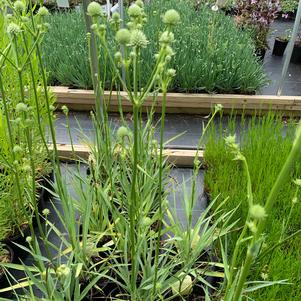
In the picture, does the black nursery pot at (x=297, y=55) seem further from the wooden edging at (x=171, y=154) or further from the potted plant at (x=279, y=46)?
the wooden edging at (x=171, y=154)

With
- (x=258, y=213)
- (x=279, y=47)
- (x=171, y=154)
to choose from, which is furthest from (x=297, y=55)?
(x=258, y=213)

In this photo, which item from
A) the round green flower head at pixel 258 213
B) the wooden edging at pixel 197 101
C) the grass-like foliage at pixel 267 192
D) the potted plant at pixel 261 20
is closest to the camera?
the round green flower head at pixel 258 213

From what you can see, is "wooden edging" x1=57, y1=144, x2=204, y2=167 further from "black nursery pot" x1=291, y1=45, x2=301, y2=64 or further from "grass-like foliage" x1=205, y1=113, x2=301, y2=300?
"black nursery pot" x1=291, y1=45, x2=301, y2=64

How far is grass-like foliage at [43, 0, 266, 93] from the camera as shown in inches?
121

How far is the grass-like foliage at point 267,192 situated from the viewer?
1353mm

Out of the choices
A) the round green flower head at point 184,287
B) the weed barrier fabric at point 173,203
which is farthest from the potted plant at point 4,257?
the round green flower head at point 184,287

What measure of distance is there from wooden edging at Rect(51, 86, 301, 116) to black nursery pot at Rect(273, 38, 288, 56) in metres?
A: 1.76

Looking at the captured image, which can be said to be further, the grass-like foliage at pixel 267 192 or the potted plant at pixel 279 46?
the potted plant at pixel 279 46

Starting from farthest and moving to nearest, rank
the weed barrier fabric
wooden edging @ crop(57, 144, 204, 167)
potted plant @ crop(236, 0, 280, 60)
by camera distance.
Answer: potted plant @ crop(236, 0, 280, 60) → wooden edging @ crop(57, 144, 204, 167) → the weed barrier fabric

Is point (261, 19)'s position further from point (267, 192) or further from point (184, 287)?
point (184, 287)

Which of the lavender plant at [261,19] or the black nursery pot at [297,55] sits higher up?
the lavender plant at [261,19]

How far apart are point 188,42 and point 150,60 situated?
50 cm

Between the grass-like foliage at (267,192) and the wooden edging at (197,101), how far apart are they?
0.77m

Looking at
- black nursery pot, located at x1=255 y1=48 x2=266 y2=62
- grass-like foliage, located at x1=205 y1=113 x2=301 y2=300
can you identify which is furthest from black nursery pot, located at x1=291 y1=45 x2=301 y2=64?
grass-like foliage, located at x1=205 y1=113 x2=301 y2=300
